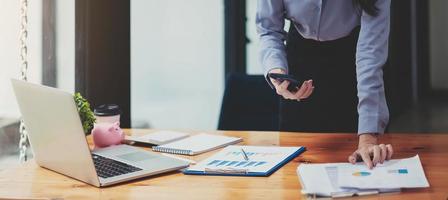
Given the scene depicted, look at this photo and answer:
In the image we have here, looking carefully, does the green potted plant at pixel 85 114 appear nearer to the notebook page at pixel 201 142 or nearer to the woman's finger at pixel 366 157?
the notebook page at pixel 201 142

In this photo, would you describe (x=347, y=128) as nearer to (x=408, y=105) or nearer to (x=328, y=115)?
(x=328, y=115)

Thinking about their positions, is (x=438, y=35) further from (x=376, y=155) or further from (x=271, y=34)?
(x=376, y=155)

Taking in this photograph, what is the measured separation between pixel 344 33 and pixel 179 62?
225 centimetres

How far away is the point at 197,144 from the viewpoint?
1766mm

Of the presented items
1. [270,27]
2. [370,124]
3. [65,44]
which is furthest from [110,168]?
[65,44]

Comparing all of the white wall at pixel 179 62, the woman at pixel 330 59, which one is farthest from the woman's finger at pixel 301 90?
the white wall at pixel 179 62

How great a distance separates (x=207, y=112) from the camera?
14.2 ft

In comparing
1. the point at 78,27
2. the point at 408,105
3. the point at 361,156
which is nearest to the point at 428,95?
the point at 408,105

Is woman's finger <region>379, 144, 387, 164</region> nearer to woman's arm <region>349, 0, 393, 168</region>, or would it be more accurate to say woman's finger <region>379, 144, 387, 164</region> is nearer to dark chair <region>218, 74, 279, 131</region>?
woman's arm <region>349, 0, 393, 168</region>

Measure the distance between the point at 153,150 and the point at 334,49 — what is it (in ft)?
2.72

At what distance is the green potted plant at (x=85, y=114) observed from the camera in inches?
68.5

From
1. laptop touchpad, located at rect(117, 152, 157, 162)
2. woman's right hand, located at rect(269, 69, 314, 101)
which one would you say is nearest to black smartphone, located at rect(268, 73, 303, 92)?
woman's right hand, located at rect(269, 69, 314, 101)

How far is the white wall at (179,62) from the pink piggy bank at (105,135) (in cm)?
213

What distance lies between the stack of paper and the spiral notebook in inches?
15.1
